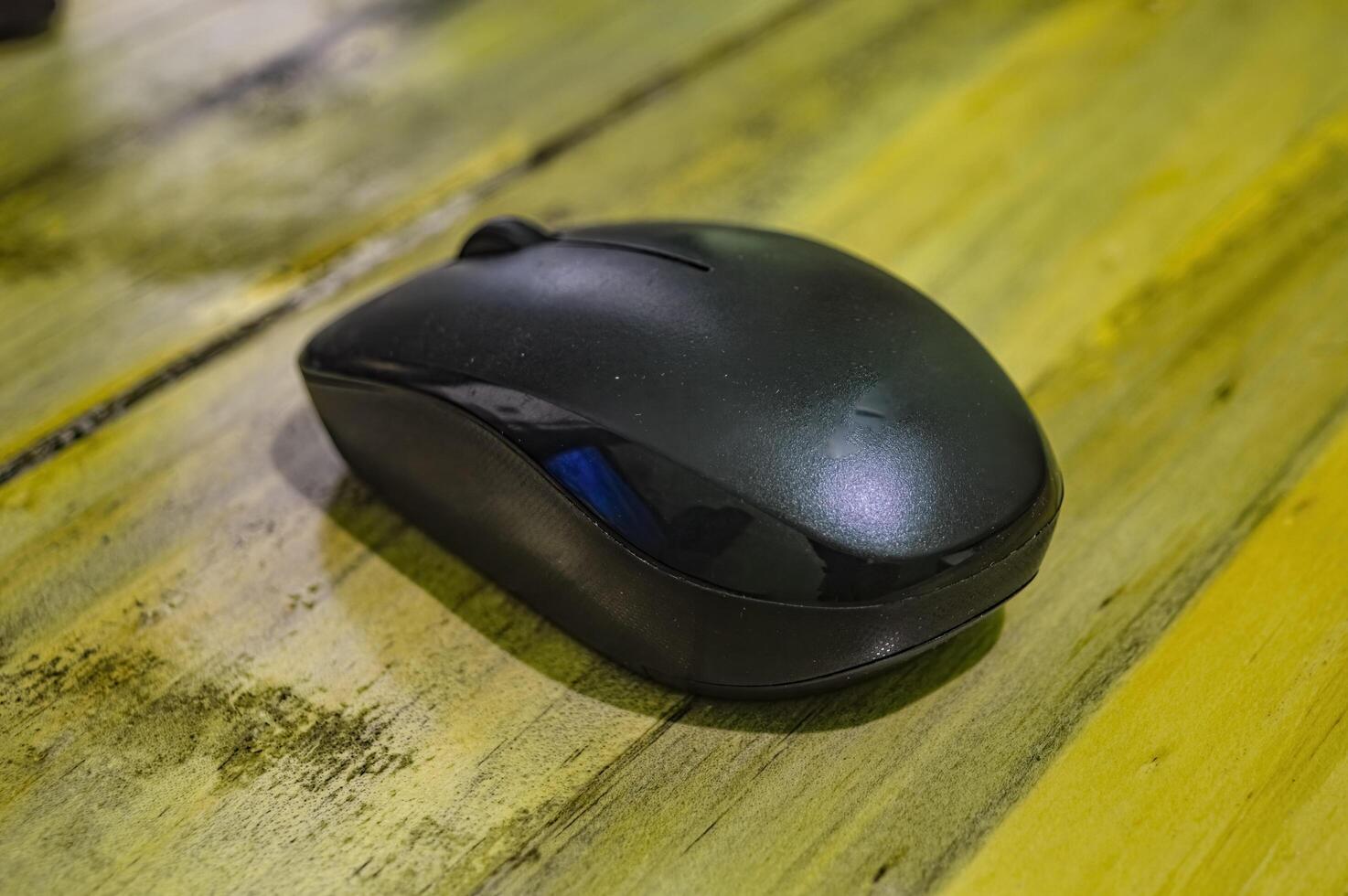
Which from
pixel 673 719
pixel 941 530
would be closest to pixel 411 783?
pixel 673 719

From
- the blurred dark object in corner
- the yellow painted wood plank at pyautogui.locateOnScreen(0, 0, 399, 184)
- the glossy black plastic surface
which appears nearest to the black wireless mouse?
the glossy black plastic surface

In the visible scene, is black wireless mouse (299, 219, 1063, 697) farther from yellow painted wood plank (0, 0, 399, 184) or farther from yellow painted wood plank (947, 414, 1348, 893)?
yellow painted wood plank (0, 0, 399, 184)

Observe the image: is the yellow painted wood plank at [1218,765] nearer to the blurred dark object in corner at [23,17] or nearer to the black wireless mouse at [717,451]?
the black wireless mouse at [717,451]

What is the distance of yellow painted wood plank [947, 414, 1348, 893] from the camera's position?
15.4 inches

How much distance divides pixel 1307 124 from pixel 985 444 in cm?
48

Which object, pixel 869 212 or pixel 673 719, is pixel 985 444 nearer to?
pixel 673 719

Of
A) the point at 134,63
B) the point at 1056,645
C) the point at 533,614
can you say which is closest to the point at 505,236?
the point at 533,614

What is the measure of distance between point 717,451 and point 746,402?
0.07 ft

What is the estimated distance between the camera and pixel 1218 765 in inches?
16.6

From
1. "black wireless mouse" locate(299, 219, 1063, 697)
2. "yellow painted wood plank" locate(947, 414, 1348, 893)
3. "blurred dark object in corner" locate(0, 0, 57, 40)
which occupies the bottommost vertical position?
"yellow painted wood plank" locate(947, 414, 1348, 893)

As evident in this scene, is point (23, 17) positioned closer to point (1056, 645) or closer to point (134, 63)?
point (134, 63)

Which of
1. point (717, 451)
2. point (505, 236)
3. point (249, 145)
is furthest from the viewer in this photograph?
point (249, 145)

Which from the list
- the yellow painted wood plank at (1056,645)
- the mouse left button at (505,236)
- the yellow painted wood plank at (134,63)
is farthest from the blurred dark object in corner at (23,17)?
the yellow painted wood plank at (1056,645)

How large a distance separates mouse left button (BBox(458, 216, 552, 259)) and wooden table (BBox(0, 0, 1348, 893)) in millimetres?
114
